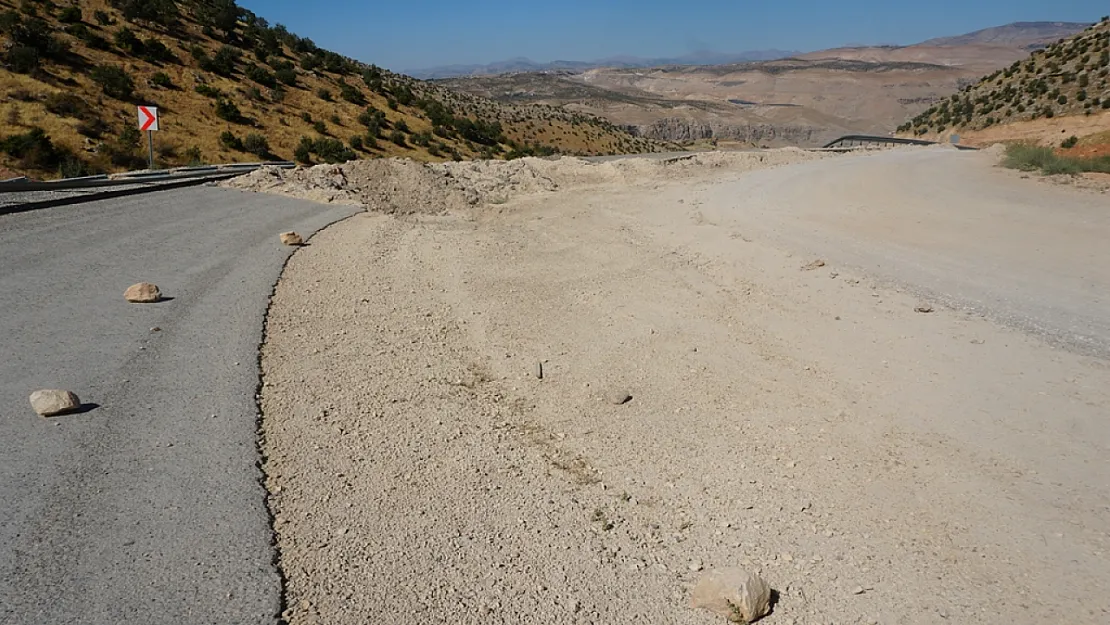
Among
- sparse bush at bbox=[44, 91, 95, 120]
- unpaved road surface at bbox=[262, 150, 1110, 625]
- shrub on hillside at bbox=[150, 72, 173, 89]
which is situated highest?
shrub on hillside at bbox=[150, 72, 173, 89]

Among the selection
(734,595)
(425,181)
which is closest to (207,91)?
(425,181)

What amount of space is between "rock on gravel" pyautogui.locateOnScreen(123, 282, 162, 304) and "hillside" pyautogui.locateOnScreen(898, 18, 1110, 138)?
4695cm

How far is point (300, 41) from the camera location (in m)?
51.2

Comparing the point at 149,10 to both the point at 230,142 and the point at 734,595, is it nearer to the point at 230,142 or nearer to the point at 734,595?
the point at 230,142

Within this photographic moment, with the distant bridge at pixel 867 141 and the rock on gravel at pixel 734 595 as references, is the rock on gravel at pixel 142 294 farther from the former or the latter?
the distant bridge at pixel 867 141

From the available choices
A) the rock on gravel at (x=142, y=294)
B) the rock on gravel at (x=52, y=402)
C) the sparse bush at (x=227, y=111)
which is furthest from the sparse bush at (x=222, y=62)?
the rock on gravel at (x=52, y=402)

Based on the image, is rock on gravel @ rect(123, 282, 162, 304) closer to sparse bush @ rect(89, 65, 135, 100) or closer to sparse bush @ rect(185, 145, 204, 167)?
sparse bush @ rect(185, 145, 204, 167)

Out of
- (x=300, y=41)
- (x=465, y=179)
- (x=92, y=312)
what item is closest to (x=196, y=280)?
(x=92, y=312)

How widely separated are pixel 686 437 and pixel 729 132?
4119 inches

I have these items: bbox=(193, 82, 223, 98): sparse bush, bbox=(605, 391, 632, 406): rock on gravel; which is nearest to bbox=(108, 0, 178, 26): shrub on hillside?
bbox=(193, 82, 223, 98): sparse bush

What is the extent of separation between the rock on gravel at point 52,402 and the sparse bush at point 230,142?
26875 millimetres

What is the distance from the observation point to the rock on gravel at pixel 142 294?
8422mm

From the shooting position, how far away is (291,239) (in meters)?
13.3

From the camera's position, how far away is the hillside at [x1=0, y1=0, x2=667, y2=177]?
24547 millimetres
